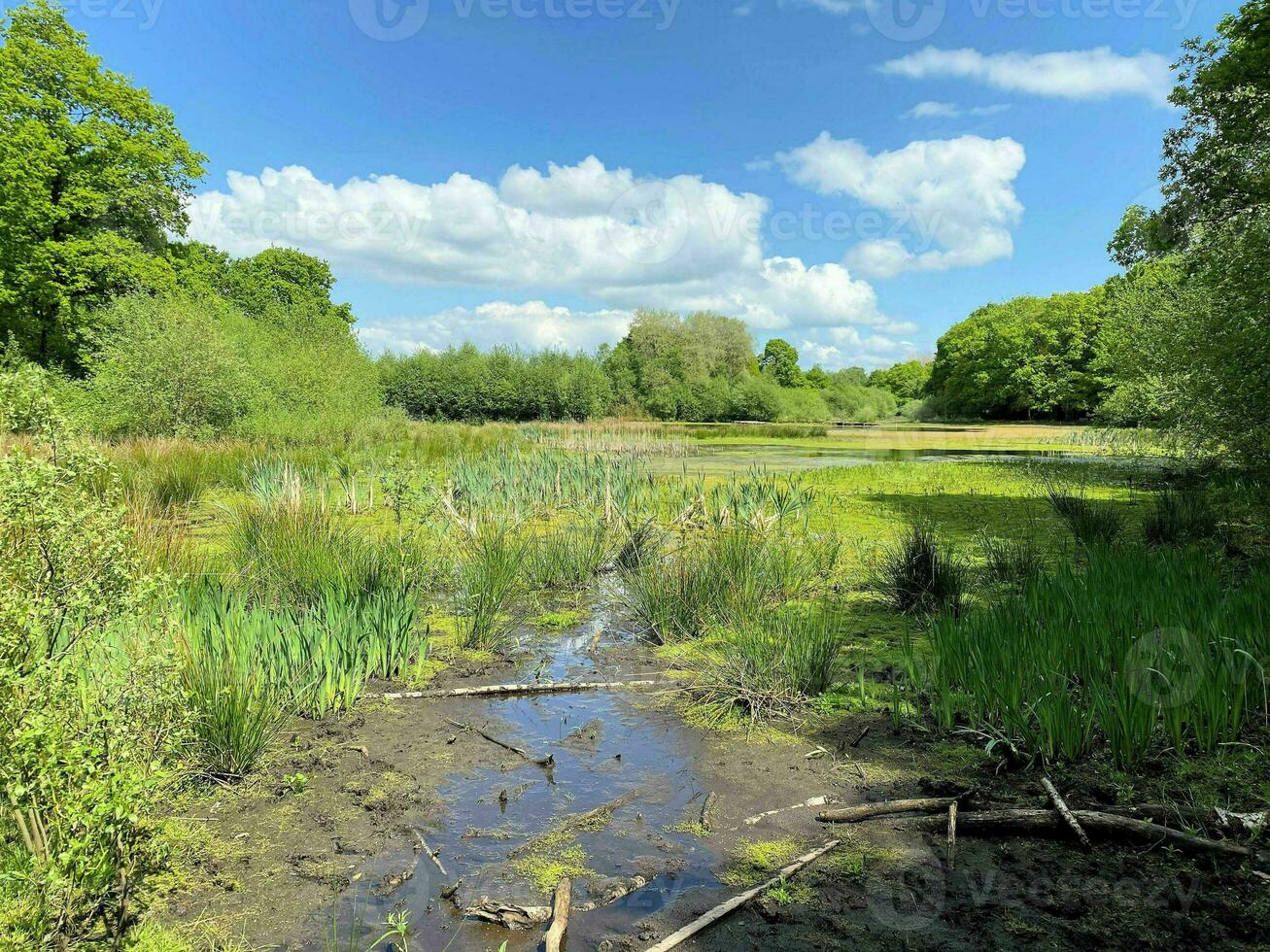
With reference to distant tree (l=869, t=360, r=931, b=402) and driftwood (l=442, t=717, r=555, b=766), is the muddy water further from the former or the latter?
distant tree (l=869, t=360, r=931, b=402)

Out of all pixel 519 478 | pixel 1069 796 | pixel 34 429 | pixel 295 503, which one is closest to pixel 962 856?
pixel 1069 796

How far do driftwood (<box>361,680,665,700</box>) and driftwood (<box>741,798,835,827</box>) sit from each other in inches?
68.6

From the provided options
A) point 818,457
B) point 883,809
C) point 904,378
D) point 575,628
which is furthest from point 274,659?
point 904,378

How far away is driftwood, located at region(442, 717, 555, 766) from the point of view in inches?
151

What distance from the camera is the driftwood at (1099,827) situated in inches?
106

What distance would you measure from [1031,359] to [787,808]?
200 feet

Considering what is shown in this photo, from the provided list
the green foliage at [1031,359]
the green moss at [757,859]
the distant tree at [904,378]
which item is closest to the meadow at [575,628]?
the green moss at [757,859]

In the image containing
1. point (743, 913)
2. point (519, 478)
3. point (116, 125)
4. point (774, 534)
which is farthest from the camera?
point (116, 125)

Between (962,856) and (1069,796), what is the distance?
0.74m

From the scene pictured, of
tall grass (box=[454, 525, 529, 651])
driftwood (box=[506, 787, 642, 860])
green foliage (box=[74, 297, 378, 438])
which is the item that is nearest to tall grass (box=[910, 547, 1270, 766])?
driftwood (box=[506, 787, 642, 860])

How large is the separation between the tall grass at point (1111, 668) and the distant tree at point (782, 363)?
3300 inches

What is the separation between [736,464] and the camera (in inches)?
832

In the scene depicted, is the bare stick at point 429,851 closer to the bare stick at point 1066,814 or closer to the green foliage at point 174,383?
the bare stick at point 1066,814

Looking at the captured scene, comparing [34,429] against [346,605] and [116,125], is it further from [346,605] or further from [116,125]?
[116,125]
